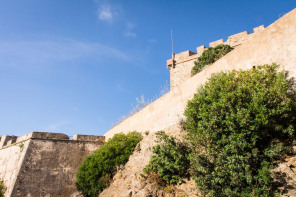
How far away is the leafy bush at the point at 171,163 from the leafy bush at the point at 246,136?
2.96ft

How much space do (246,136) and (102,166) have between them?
18.9 feet

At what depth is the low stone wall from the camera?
19.2ft

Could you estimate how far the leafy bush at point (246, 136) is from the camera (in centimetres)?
433

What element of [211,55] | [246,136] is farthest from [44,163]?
[211,55]

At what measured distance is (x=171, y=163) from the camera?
6094 millimetres

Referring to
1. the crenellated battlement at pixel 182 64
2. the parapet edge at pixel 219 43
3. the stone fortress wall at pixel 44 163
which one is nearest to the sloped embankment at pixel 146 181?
the stone fortress wall at pixel 44 163

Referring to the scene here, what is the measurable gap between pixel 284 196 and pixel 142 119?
7.45 meters

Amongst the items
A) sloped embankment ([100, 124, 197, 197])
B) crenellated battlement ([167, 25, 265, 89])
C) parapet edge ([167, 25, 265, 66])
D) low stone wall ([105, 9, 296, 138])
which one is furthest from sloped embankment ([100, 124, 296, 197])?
parapet edge ([167, 25, 265, 66])

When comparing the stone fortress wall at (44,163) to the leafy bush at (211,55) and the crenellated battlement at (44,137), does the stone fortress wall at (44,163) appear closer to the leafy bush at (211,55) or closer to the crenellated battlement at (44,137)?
the crenellated battlement at (44,137)

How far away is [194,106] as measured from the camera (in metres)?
5.91

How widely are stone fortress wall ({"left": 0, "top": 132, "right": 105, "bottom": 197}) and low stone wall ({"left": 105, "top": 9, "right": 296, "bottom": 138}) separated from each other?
371 centimetres

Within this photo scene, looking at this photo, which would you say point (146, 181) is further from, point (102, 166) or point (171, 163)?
point (102, 166)

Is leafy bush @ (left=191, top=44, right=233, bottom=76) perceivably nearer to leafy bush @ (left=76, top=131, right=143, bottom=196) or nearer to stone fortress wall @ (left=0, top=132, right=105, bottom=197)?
leafy bush @ (left=76, top=131, right=143, bottom=196)

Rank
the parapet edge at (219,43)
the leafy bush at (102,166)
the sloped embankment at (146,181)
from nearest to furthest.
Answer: the sloped embankment at (146,181) < the leafy bush at (102,166) < the parapet edge at (219,43)
